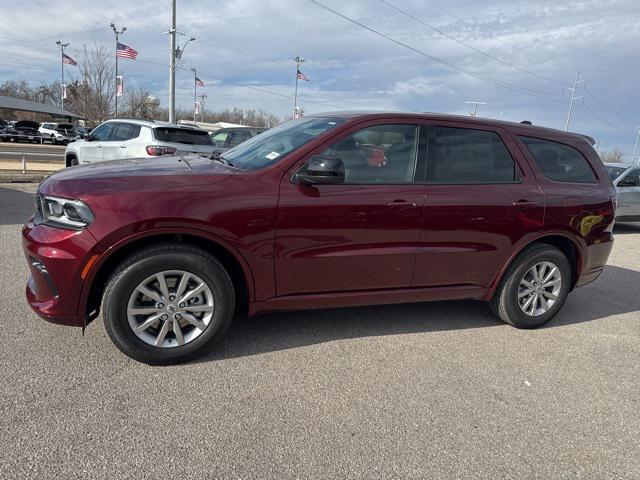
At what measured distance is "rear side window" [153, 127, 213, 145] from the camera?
10062mm

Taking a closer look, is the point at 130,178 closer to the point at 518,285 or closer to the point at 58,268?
the point at 58,268

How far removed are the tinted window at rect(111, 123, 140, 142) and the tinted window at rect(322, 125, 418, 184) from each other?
8.02 m

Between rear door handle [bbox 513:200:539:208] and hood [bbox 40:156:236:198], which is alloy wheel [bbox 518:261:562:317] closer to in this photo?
rear door handle [bbox 513:200:539:208]

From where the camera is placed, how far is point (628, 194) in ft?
35.0

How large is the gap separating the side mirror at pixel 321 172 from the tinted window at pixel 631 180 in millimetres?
9915

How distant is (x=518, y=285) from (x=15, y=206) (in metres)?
8.53

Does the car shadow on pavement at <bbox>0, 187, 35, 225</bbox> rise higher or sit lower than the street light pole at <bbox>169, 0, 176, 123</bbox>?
lower

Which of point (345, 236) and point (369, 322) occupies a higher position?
point (345, 236)

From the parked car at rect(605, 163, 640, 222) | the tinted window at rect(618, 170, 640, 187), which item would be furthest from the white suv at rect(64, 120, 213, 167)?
the tinted window at rect(618, 170, 640, 187)

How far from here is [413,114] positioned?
395 centimetres

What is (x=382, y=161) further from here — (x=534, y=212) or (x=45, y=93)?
(x=45, y=93)

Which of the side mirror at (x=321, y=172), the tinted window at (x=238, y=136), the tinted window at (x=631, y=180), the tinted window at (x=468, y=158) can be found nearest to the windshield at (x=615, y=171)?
the tinted window at (x=631, y=180)

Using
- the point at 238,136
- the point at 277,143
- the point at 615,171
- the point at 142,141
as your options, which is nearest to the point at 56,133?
the point at 238,136

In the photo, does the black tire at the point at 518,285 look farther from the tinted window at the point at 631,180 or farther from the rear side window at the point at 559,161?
the tinted window at the point at 631,180
